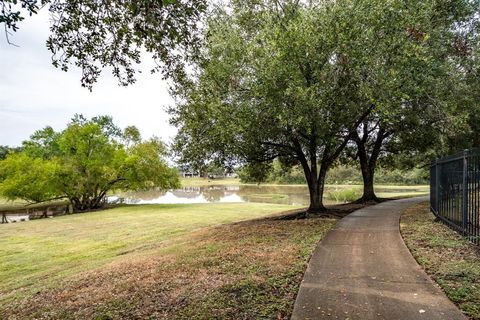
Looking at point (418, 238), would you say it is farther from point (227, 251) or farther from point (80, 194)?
point (80, 194)

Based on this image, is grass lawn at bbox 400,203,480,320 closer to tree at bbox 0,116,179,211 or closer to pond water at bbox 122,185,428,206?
pond water at bbox 122,185,428,206

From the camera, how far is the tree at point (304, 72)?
10.2 meters

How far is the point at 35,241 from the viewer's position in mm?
15797

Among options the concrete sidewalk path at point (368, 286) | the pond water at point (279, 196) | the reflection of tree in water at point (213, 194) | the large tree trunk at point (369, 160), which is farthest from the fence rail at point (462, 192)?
the reflection of tree in water at point (213, 194)

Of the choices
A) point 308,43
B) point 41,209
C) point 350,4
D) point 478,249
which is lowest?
point 41,209

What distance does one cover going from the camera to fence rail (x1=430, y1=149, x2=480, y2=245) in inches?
265

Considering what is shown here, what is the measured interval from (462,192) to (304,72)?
229 inches

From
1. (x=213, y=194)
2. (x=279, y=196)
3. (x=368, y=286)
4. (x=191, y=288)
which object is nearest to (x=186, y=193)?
(x=213, y=194)

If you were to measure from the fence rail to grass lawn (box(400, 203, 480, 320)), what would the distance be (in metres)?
0.27

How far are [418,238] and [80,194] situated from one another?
2955 cm

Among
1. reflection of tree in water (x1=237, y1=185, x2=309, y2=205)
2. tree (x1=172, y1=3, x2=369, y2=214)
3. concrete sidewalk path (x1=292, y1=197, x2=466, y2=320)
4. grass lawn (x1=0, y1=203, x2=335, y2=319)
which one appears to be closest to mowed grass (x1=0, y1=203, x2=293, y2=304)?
grass lawn (x1=0, y1=203, x2=335, y2=319)

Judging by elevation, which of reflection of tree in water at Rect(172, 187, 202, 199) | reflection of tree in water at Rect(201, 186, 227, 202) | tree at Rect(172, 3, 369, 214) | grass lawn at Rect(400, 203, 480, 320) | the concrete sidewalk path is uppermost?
tree at Rect(172, 3, 369, 214)

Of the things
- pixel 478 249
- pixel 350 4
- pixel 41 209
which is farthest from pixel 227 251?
pixel 41 209

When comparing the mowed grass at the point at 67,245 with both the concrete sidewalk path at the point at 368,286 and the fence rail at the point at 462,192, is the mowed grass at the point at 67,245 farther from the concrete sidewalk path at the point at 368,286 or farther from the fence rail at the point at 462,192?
the fence rail at the point at 462,192
